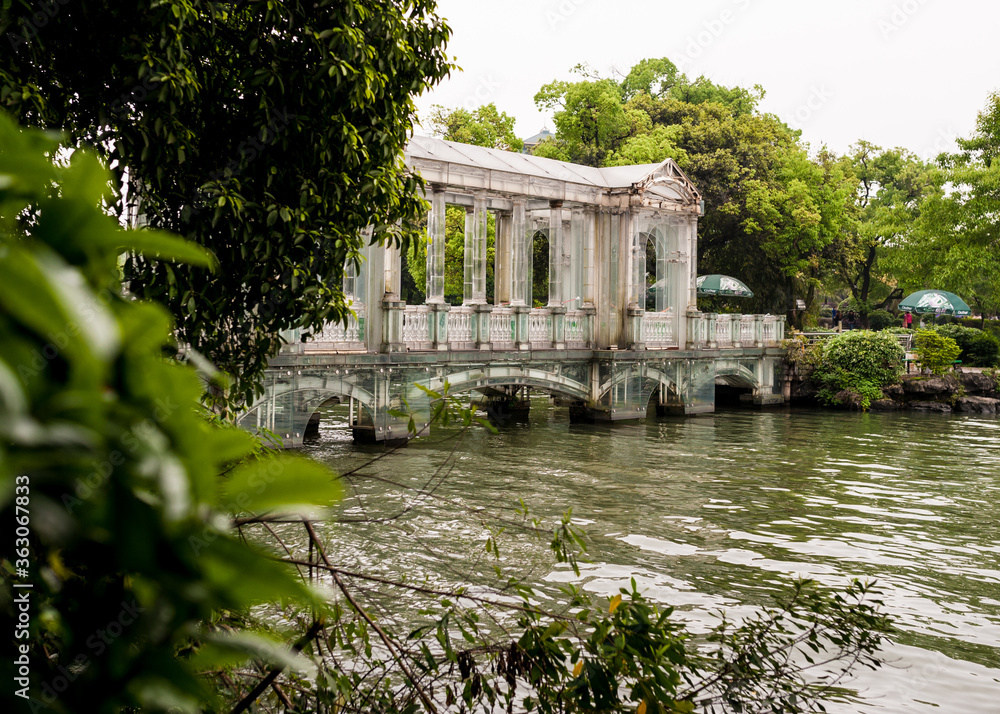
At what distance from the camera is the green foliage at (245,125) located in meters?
4.59

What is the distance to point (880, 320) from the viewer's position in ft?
122

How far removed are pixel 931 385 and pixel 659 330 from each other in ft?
29.2

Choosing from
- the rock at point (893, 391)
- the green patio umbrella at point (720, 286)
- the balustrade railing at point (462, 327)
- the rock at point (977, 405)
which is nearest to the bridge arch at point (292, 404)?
the balustrade railing at point (462, 327)

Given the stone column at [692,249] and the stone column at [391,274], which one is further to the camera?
the stone column at [692,249]

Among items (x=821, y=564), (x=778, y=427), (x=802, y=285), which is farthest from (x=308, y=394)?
(x=802, y=285)

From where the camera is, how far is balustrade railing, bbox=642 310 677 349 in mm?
19531

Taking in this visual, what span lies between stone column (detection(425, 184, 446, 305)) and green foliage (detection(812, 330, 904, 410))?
12.9 meters

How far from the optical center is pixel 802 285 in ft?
110

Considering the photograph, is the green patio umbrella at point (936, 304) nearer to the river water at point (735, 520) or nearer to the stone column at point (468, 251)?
the river water at point (735, 520)

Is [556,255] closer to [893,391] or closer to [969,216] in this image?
[893,391]

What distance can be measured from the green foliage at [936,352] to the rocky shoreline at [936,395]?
0.35 m

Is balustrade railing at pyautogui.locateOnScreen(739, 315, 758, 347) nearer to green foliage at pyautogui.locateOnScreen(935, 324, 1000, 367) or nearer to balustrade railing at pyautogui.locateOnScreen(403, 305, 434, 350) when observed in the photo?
green foliage at pyautogui.locateOnScreen(935, 324, 1000, 367)

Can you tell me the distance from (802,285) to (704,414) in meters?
15.1

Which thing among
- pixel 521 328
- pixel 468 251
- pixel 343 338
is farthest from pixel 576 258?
pixel 343 338
